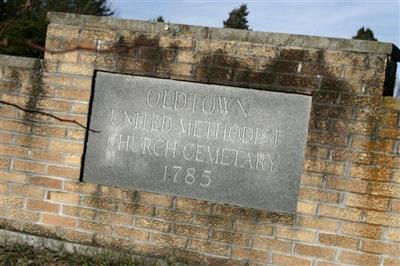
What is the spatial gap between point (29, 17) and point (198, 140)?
16.7 m

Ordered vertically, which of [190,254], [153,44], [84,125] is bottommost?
[190,254]

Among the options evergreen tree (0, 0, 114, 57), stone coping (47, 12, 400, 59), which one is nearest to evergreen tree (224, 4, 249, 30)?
evergreen tree (0, 0, 114, 57)

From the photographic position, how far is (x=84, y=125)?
4375 mm

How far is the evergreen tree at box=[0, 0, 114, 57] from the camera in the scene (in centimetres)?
502

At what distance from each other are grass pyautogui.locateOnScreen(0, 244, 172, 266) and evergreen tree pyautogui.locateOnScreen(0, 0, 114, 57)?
1762 millimetres

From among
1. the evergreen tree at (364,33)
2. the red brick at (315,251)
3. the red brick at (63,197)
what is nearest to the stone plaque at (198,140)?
the red brick at (63,197)

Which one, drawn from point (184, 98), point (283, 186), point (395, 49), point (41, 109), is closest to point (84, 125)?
point (41, 109)

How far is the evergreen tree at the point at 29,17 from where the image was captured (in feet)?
16.5

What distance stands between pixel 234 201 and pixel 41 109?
1707 millimetres

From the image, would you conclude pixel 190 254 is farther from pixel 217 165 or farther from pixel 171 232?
pixel 217 165

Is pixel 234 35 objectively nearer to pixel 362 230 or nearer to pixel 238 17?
pixel 362 230

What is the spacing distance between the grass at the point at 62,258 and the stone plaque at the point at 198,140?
0.54 m

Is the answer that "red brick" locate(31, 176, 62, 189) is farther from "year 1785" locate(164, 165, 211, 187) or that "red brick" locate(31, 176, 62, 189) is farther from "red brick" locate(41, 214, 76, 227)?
"year 1785" locate(164, 165, 211, 187)

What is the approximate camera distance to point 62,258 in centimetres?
421
